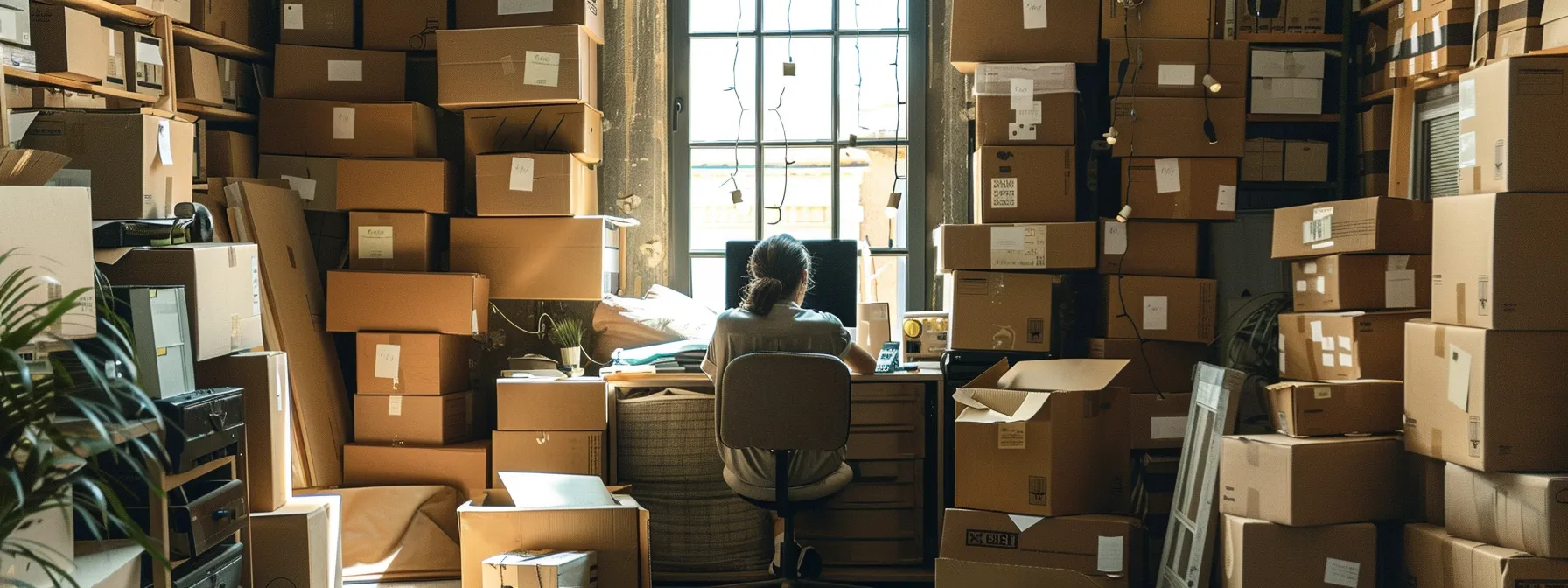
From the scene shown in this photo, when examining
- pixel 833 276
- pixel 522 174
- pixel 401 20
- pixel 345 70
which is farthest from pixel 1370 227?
pixel 345 70

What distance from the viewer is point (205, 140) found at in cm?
379

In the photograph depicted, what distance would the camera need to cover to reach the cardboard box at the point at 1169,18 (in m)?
3.64

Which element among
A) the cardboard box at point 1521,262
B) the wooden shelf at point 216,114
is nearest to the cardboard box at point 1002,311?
the cardboard box at point 1521,262

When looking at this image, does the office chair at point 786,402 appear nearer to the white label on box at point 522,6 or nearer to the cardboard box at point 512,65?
the cardboard box at point 512,65

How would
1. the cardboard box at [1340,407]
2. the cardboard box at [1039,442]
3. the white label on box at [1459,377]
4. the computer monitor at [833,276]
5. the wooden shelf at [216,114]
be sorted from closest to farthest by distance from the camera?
the white label on box at [1459,377]
the cardboard box at [1340,407]
the cardboard box at [1039,442]
the wooden shelf at [216,114]
the computer monitor at [833,276]

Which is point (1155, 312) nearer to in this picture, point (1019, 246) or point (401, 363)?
point (1019, 246)

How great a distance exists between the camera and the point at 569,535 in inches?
122

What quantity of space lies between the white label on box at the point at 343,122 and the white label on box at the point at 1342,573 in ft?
11.1

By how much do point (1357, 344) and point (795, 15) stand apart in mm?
2370

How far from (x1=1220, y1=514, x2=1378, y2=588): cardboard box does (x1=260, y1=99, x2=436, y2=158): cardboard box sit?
2.99 m

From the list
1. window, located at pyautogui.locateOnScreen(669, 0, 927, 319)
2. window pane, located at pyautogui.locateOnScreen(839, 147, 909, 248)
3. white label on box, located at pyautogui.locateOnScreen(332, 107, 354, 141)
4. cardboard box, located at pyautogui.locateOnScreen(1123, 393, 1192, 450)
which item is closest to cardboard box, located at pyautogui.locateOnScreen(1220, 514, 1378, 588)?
cardboard box, located at pyautogui.locateOnScreen(1123, 393, 1192, 450)

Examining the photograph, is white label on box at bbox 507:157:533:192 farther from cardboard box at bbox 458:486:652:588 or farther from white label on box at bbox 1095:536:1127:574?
white label on box at bbox 1095:536:1127:574

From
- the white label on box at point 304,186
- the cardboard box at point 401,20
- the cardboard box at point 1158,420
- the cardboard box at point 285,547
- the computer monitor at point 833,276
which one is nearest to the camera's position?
the cardboard box at point 285,547

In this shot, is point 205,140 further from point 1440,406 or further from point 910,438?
point 1440,406
